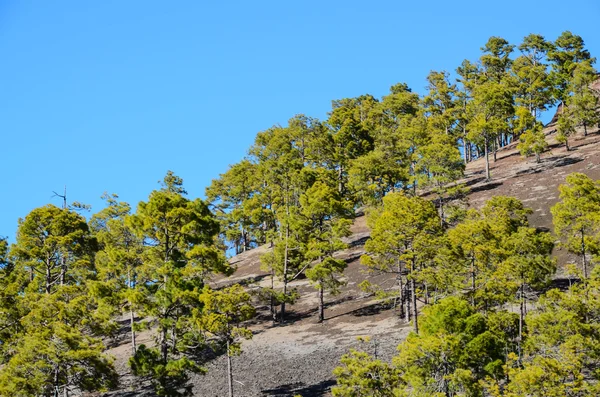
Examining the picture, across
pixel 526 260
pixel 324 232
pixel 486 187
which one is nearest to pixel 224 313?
pixel 526 260

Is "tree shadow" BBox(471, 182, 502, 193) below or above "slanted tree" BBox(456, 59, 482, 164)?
below

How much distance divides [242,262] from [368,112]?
1522 inches

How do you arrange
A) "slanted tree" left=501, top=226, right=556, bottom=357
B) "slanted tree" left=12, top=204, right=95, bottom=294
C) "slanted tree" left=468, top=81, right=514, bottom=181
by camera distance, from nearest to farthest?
"slanted tree" left=501, top=226, right=556, bottom=357 → "slanted tree" left=12, top=204, right=95, bottom=294 → "slanted tree" left=468, top=81, right=514, bottom=181

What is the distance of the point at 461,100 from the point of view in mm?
106375

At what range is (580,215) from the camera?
38.7 m

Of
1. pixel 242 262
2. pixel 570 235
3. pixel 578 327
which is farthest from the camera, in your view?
pixel 242 262

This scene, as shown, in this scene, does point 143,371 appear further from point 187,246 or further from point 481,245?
point 481,245

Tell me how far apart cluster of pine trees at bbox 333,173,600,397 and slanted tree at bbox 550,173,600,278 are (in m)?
0.07

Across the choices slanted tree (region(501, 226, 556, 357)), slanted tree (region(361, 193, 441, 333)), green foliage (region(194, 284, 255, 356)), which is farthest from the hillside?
slanted tree (region(501, 226, 556, 357))

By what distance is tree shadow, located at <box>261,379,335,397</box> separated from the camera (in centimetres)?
3700

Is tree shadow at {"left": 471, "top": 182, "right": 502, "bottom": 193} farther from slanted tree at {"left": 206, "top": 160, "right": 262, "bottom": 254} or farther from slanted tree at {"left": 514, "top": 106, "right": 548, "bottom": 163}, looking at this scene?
slanted tree at {"left": 206, "top": 160, "right": 262, "bottom": 254}

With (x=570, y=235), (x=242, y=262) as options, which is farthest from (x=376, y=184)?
(x=570, y=235)

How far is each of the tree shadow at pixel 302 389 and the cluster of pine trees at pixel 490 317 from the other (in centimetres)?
273

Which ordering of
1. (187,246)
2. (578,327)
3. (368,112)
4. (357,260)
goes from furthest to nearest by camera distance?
(368,112) → (357,260) → (187,246) → (578,327)
